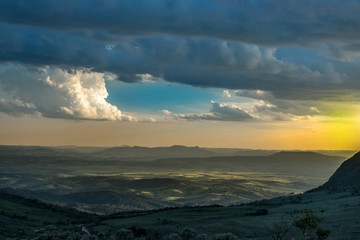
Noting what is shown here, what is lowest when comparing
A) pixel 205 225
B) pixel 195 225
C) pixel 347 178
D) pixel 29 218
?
pixel 29 218

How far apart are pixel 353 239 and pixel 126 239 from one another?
27805mm

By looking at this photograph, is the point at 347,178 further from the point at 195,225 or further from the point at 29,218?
the point at 29,218

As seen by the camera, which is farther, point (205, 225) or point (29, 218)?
point (29, 218)

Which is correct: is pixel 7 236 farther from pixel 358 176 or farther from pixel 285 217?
pixel 358 176

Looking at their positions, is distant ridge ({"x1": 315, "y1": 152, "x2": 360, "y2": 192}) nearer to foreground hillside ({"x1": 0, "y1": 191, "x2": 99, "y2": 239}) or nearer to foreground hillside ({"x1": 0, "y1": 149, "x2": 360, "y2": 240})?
foreground hillside ({"x1": 0, "y1": 149, "x2": 360, "y2": 240})

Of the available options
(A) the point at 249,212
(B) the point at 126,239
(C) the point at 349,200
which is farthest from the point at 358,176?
(B) the point at 126,239

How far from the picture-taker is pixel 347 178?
13712 centimetres

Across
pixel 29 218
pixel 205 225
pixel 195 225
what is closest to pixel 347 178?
pixel 205 225

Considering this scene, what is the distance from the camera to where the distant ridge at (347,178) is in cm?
12625

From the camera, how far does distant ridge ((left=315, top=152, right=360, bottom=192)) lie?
126250 mm

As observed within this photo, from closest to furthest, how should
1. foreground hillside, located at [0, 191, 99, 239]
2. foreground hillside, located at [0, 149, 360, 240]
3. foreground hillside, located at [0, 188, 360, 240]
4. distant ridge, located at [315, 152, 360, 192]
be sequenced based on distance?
foreground hillside, located at [0, 149, 360, 240]
foreground hillside, located at [0, 188, 360, 240]
foreground hillside, located at [0, 191, 99, 239]
distant ridge, located at [315, 152, 360, 192]

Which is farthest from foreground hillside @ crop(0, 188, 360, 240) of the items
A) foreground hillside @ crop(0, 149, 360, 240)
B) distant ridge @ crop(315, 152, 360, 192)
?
distant ridge @ crop(315, 152, 360, 192)

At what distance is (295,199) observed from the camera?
378ft

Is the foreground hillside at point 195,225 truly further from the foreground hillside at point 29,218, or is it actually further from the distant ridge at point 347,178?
the distant ridge at point 347,178
